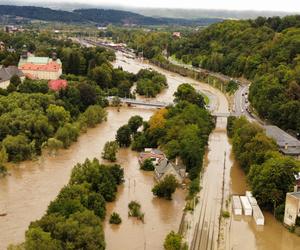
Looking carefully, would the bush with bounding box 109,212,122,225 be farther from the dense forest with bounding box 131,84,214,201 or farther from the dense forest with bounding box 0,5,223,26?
the dense forest with bounding box 0,5,223,26

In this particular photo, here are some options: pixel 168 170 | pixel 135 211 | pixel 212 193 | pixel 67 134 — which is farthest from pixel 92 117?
pixel 135 211

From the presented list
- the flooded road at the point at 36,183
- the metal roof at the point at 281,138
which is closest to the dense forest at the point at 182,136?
the flooded road at the point at 36,183

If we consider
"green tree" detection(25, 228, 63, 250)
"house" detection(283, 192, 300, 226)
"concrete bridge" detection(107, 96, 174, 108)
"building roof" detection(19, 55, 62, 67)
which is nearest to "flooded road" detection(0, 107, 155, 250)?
"green tree" detection(25, 228, 63, 250)

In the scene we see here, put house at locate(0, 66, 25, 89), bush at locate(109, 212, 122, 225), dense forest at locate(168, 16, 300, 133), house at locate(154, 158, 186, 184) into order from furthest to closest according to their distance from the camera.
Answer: house at locate(0, 66, 25, 89), dense forest at locate(168, 16, 300, 133), house at locate(154, 158, 186, 184), bush at locate(109, 212, 122, 225)

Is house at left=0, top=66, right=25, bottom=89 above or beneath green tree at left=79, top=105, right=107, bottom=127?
above

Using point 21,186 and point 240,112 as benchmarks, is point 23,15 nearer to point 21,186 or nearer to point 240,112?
point 240,112

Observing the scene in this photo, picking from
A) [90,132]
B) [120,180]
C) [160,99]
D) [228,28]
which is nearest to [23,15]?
[228,28]
